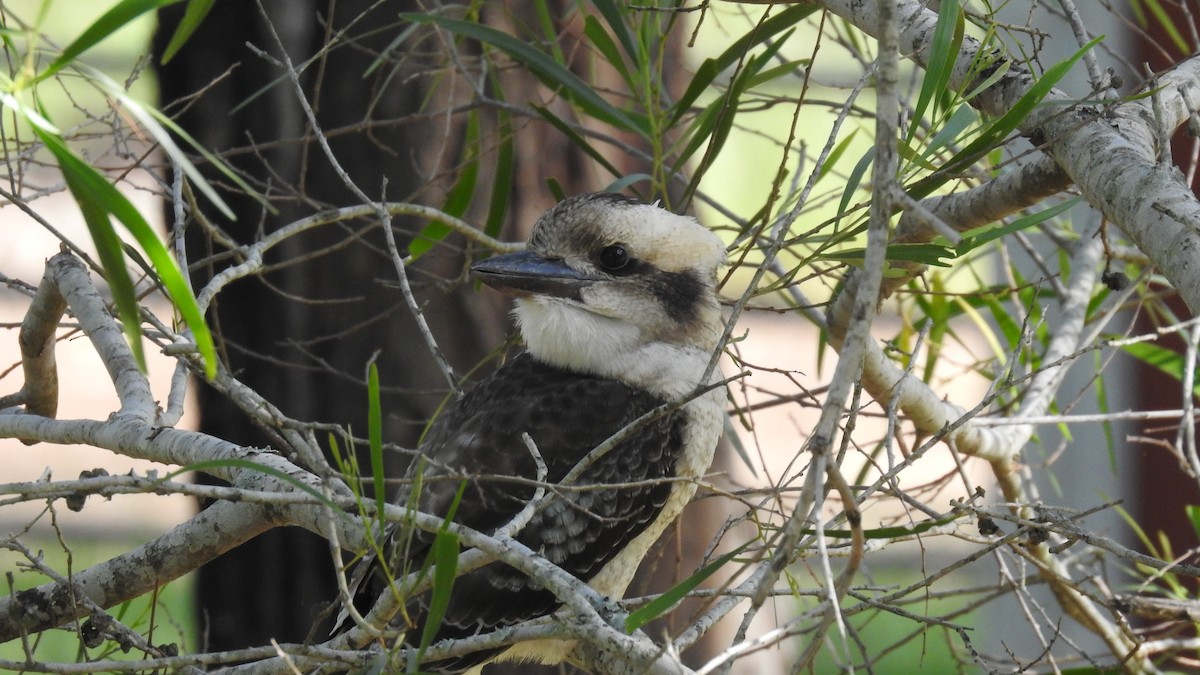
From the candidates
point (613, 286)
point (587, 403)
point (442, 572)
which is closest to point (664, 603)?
point (442, 572)

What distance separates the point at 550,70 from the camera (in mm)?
1885

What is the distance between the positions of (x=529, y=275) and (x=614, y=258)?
0.17 metres

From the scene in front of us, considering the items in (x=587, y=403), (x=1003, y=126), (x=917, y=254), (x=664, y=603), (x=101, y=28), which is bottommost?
(x=664, y=603)

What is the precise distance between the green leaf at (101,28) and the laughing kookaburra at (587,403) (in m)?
0.98

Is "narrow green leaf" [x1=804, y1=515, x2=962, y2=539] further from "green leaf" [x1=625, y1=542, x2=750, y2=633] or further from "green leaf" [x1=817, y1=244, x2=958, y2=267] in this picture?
"green leaf" [x1=817, y1=244, x2=958, y2=267]

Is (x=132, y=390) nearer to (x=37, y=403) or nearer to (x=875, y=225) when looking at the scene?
(x=37, y=403)

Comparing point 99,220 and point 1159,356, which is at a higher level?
point 99,220

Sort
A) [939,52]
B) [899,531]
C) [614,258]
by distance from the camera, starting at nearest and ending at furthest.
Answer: [899,531]
[939,52]
[614,258]

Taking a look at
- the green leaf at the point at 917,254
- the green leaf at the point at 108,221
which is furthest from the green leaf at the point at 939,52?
the green leaf at the point at 108,221

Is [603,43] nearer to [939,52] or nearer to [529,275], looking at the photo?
[529,275]

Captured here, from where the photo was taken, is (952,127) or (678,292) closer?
(952,127)

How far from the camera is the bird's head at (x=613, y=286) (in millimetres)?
1995

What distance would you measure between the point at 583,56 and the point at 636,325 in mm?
1194

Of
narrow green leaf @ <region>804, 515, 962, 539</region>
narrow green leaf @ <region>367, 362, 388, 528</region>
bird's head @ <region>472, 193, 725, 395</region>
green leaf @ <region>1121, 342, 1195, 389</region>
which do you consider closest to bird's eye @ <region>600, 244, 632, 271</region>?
bird's head @ <region>472, 193, 725, 395</region>
